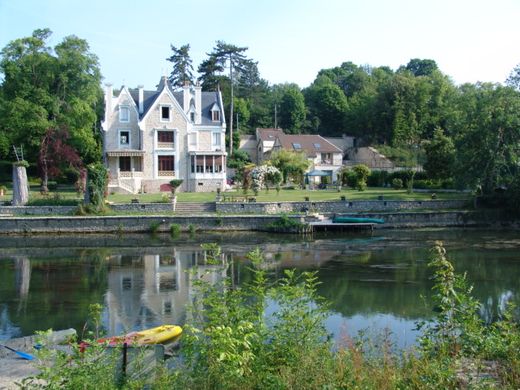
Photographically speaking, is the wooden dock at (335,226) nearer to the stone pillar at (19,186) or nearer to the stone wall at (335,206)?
the stone wall at (335,206)

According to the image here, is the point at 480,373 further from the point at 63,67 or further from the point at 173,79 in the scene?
the point at 173,79

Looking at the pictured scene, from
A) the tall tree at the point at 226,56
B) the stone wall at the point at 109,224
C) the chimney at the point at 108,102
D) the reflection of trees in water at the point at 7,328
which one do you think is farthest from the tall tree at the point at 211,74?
the reflection of trees in water at the point at 7,328

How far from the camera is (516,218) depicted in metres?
36.2

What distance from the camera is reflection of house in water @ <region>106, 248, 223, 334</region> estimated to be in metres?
15.1

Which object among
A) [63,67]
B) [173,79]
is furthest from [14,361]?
[173,79]

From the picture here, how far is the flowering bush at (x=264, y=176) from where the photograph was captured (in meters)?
42.6

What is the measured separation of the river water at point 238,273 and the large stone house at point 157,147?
52.6 feet

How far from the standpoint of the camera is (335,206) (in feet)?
122

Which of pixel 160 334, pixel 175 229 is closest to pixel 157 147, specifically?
pixel 175 229

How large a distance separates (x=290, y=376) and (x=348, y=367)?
84 centimetres

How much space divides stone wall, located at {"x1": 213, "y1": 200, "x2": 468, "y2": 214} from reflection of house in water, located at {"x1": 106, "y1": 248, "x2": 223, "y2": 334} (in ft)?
27.8

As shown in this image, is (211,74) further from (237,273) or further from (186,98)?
(237,273)

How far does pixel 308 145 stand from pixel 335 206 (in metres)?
31.1

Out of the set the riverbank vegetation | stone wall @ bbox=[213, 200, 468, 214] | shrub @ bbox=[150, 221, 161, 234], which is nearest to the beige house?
stone wall @ bbox=[213, 200, 468, 214]
